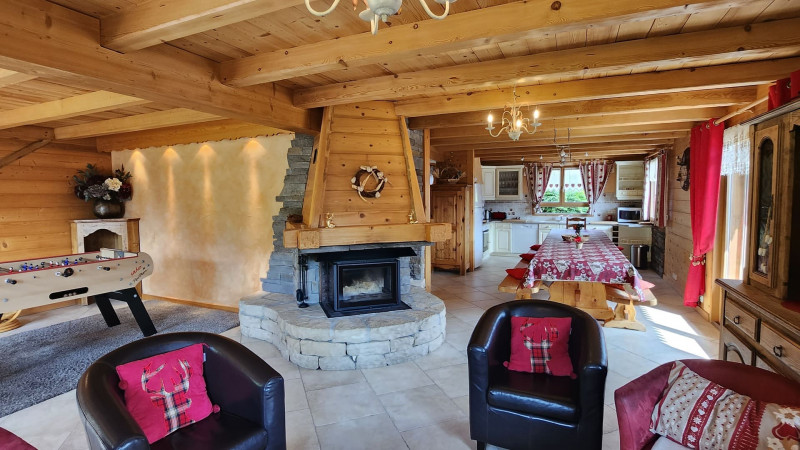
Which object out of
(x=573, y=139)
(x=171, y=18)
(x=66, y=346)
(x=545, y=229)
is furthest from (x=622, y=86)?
(x=545, y=229)

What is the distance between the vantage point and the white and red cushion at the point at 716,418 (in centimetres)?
133

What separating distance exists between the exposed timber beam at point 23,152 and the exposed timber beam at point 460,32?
13.2ft

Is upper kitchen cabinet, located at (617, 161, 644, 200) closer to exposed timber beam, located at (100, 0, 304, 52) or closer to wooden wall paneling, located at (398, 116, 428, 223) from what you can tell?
wooden wall paneling, located at (398, 116, 428, 223)

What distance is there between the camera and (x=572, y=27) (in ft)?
6.38

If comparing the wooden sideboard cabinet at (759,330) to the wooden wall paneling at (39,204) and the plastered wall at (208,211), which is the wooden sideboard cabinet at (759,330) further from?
the wooden wall paneling at (39,204)

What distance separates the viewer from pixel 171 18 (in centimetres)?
188

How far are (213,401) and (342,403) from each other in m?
1.04

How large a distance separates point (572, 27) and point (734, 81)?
2007mm

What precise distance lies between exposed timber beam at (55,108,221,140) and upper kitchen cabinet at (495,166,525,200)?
22.1ft

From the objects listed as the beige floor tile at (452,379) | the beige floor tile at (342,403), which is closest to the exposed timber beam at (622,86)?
the beige floor tile at (452,379)

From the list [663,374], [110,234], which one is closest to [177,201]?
[110,234]

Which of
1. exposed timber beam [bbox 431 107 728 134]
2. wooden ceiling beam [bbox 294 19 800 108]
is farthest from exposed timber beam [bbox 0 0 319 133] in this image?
exposed timber beam [bbox 431 107 728 134]

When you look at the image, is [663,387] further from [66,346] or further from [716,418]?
[66,346]

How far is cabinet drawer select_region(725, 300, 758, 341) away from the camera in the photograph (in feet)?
6.80
